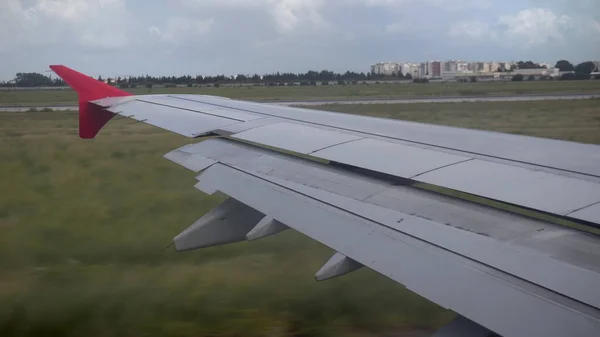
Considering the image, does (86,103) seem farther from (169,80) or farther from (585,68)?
(585,68)

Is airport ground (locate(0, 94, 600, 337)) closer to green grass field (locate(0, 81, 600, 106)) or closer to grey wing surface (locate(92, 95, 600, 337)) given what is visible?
grey wing surface (locate(92, 95, 600, 337))

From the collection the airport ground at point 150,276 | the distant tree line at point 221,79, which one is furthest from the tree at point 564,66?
the airport ground at point 150,276

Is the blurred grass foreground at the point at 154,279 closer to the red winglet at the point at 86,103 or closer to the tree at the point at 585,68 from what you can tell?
the red winglet at the point at 86,103

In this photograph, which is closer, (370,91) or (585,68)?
(585,68)

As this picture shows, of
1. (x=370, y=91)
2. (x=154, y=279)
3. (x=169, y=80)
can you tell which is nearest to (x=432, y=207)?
(x=154, y=279)

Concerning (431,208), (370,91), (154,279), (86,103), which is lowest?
(154,279)

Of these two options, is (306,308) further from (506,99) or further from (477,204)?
(506,99)

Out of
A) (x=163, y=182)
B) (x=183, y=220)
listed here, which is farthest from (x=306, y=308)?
(x=163, y=182)
